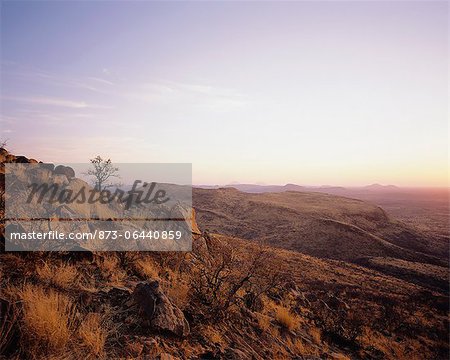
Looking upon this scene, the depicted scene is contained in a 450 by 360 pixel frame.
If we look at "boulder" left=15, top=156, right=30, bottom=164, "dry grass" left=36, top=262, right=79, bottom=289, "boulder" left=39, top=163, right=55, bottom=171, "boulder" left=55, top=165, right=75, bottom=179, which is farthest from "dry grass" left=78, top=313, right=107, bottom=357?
"boulder" left=15, top=156, right=30, bottom=164

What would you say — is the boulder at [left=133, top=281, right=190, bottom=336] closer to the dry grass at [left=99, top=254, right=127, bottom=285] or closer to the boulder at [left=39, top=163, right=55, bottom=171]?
the dry grass at [left=99, top=254, right=127, bottom=285]

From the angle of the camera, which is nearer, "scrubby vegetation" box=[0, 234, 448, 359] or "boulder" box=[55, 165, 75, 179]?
"scrubby vegetation" box=[0, 234, 448, 359]

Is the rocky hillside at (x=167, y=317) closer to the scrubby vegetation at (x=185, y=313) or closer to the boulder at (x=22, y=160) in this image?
the scrubby vegetation at (x=185, y=313)

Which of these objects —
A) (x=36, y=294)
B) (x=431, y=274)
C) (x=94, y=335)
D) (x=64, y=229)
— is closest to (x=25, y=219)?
(x=64, y=229)

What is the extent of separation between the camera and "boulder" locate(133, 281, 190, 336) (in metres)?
4.66

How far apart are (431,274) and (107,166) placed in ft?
102

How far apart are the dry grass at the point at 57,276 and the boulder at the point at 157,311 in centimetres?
129

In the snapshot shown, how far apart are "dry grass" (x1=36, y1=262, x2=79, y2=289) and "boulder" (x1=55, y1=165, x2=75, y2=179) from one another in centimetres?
698

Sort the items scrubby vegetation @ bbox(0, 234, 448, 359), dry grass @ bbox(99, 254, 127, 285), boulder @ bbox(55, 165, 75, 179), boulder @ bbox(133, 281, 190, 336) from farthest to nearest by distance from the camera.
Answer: boulder @ bbox(55, 165, 75, 179)
dry grass @ bbox(99, 254, 127, 285)
boulder @ bbox(133, 281, 190, 336)
scrubby vegetation @ bbox(0, 234, 448, 359)

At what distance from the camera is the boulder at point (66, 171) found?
11.6m

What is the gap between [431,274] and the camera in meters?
25.6

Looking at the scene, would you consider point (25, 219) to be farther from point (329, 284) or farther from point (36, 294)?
point (329, 284)

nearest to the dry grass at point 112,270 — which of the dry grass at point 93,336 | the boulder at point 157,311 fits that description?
the boulder at point 157,311

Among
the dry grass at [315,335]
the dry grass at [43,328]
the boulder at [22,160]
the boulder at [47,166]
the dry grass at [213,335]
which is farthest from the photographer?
the boulder at [22,160]
